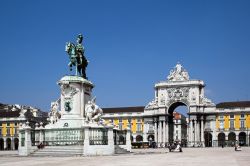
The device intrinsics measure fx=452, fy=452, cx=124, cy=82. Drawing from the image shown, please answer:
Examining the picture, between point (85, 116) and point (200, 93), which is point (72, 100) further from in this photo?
point (200, 93)

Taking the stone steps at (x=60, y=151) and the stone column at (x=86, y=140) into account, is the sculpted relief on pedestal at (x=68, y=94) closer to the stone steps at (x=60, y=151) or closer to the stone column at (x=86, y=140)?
the stone steps at (x=60, y=151)

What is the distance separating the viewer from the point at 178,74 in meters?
104

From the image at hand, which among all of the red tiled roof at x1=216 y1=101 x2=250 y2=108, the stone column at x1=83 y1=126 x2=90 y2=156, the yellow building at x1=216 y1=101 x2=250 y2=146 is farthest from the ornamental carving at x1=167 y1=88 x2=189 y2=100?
the stone column at x1=83 y1=126 x2=90 y2=156

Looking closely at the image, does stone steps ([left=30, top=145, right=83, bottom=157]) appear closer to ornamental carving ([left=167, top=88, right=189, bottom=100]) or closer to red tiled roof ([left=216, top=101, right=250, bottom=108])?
ornamental carving ([left=167, top=88, right=189, bottom=100])

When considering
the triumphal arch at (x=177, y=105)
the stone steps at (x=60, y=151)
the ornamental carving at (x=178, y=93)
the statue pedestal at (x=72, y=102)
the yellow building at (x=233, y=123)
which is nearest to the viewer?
the stone steps at (x=60, y=151)

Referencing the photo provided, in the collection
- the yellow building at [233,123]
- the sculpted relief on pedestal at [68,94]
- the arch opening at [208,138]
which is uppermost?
the sculpted relief on pedestal at [68,94]

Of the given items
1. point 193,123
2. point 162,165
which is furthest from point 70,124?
point 193,123

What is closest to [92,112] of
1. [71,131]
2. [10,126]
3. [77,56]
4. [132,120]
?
[71,131]

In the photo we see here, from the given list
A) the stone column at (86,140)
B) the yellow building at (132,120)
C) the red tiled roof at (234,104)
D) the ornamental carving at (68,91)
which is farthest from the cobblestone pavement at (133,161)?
the yellow building at (132,120)

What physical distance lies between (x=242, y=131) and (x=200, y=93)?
12330mm

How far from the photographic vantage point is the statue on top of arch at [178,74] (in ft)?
341

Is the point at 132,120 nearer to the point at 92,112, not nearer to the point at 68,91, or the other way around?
the point at 68,91

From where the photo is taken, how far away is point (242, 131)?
9788cm

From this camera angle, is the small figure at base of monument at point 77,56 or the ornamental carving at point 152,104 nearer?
the small figure at base of monument at point 77,56
